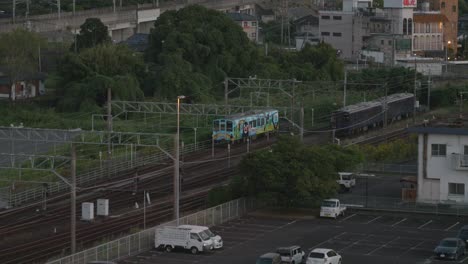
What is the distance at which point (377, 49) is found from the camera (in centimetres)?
6419

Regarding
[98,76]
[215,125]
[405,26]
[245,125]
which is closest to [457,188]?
[215,125]

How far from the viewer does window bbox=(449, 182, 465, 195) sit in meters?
27.3

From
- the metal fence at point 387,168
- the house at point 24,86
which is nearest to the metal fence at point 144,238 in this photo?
the metal fence at point 387,168

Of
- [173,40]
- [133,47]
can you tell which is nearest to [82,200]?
[173,40]

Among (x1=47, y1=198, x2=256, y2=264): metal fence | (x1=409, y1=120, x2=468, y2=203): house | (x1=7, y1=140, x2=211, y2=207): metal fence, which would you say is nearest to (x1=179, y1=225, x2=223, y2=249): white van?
(x1=47, y1=198, x2=256, y2=264): metal fence

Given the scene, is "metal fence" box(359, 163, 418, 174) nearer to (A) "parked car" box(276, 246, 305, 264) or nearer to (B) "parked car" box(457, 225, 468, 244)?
(B) "parked car" box(457, 225, 468, 244)

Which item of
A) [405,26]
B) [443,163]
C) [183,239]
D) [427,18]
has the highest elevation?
[427,18]

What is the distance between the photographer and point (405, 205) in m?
27.2

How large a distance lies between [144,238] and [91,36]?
32231 mm

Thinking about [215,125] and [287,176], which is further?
[215,125]

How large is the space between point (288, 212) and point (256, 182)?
3.64ft

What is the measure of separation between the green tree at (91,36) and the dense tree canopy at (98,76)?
3423 millimetres

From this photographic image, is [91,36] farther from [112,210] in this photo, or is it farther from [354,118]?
[112,210]

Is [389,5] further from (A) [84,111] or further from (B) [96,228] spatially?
(B) [96,228]
